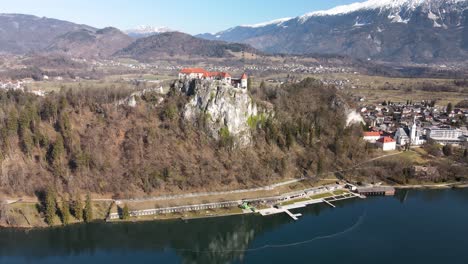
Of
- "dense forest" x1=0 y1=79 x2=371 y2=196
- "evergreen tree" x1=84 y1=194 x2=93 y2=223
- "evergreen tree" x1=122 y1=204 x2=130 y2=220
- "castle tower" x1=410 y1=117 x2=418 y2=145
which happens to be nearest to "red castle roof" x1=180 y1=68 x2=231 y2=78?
"dense forest" x1=0 y1=79 x2=371 y2=196

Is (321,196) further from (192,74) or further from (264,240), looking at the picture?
(192,74)

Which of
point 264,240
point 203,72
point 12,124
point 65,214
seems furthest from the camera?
point 203,72

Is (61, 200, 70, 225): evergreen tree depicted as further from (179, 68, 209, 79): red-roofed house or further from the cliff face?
(179, 68, 209, 79): red-roofed house

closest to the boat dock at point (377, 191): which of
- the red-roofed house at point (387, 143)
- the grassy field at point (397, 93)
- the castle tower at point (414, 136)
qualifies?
the red-roofed house at point (387, 143)

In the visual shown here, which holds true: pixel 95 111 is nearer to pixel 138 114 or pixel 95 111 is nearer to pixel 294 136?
pixel 138 114

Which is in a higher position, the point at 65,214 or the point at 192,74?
the point at 192,74

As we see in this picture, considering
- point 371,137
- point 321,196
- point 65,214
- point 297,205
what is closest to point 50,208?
point 65,214
